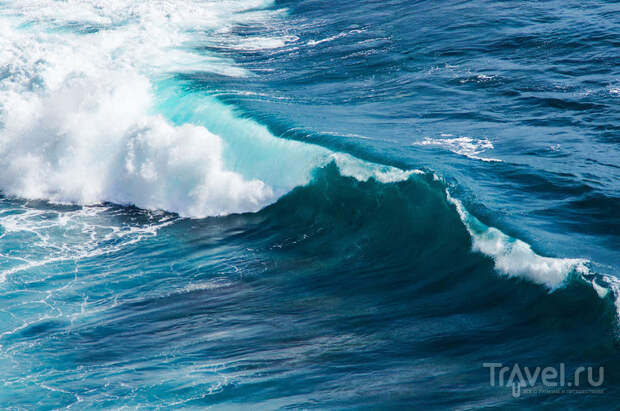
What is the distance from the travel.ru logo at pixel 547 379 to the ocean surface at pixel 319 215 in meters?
0.12

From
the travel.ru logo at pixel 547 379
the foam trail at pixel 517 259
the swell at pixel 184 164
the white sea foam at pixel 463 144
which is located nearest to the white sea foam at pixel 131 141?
the swell at pixel 184 164

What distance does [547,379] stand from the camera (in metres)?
7.78

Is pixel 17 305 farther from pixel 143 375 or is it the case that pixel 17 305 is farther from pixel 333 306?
pixel 333 306

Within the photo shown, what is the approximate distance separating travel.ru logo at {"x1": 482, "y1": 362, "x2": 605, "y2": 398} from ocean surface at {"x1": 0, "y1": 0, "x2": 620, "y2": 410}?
0.12 metres

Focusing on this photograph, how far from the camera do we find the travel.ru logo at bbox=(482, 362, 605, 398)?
24.8 ft

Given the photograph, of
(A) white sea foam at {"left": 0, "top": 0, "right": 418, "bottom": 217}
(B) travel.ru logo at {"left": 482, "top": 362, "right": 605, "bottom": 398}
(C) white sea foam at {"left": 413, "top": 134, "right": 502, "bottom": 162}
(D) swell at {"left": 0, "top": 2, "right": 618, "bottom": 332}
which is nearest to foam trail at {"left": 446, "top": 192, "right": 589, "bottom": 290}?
(D) swell at {"left": 0, "top": 2, "right": 618, "bottom": 332}

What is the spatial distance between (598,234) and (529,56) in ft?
28.7

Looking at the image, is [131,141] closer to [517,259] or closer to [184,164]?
[184,164]

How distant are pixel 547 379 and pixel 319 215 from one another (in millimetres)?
6323

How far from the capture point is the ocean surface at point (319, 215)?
8.71 m

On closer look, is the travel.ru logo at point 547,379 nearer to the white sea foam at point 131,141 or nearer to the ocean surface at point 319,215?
the ocean surface at point 319,215

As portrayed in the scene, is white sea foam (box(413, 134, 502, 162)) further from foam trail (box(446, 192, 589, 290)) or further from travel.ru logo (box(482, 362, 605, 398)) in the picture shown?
travel.ru logo (box(482, 362, 605, 398))

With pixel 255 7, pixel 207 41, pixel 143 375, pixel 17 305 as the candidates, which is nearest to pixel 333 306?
pixel 143 375

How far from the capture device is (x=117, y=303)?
36.7 ft
